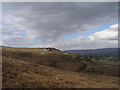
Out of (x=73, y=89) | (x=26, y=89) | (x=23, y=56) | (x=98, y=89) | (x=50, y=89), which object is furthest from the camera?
(x=23, y=56)

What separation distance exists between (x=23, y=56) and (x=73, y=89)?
1141 inches

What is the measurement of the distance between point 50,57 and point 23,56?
273 inches

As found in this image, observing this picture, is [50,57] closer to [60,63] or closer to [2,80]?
[60,63]

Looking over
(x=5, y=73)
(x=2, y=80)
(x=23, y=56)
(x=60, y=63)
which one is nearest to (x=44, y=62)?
(x=60, y=63)

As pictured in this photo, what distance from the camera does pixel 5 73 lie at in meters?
19.1

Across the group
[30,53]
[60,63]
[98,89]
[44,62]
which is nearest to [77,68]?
[60,63]

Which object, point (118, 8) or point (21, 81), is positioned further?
point (118, 8)

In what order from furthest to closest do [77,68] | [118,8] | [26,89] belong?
[77,68] → [118,8] → [26,89]

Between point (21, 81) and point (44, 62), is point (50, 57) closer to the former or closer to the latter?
point (44, 62)

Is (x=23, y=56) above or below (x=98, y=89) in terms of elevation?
above

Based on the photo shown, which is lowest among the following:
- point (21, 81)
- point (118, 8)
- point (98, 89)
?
point (98, 89)

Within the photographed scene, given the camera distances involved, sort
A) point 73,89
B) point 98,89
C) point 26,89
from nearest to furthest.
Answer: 1. point 26,89
2. point 73,89
3. point 98,89

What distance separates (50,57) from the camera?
1809 inches

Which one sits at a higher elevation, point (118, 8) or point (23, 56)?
point (118, 8)
